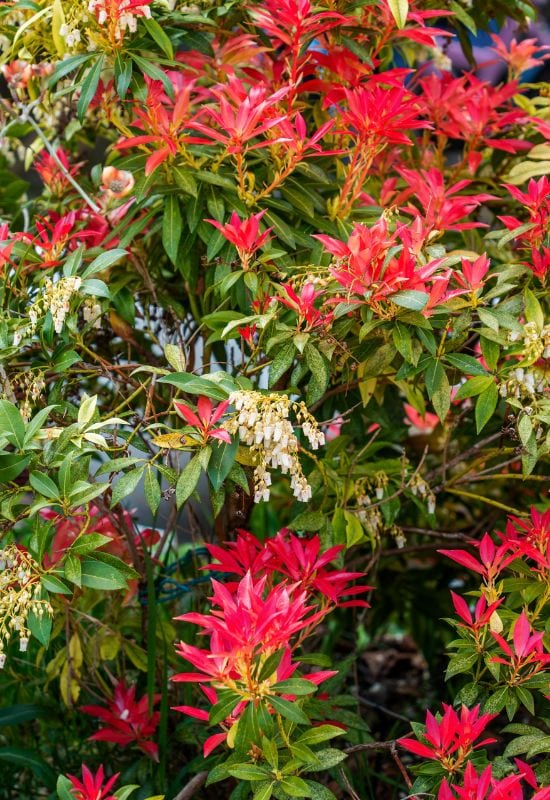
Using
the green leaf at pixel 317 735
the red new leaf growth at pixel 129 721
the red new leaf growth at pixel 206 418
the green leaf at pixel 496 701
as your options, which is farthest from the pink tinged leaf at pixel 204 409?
the red new leaf growth at pixel 129 721

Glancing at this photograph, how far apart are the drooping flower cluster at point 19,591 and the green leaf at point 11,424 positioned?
5.4 inches

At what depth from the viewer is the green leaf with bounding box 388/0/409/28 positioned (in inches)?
52.8

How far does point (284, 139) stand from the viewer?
1.30 meters

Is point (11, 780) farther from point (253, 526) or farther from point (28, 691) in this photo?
point (253, 526)

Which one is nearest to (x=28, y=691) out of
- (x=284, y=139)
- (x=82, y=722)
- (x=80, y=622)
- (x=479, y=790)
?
(x=82, y=722)

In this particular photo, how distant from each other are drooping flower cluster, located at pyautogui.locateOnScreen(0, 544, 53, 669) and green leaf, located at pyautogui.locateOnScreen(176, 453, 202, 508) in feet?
0.69

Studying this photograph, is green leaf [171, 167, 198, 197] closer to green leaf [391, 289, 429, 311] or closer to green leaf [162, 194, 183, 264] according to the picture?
green leaf [162, 194, 183, 264]

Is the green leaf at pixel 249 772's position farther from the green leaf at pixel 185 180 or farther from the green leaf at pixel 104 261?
the green leaf at pixel 185 180

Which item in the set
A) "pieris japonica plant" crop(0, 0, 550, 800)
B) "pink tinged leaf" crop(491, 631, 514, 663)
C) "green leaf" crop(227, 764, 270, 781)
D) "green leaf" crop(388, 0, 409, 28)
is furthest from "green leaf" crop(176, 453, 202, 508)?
"green leaf" crop(388, 0, 409, 28)

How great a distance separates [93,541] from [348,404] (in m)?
0.61

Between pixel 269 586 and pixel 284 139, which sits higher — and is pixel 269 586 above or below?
below

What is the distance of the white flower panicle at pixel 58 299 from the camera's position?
4.21 ft

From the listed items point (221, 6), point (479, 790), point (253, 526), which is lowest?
point (253, 526)

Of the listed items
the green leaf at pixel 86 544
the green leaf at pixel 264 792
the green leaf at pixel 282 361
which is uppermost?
the green leaf at pixel 282 361
